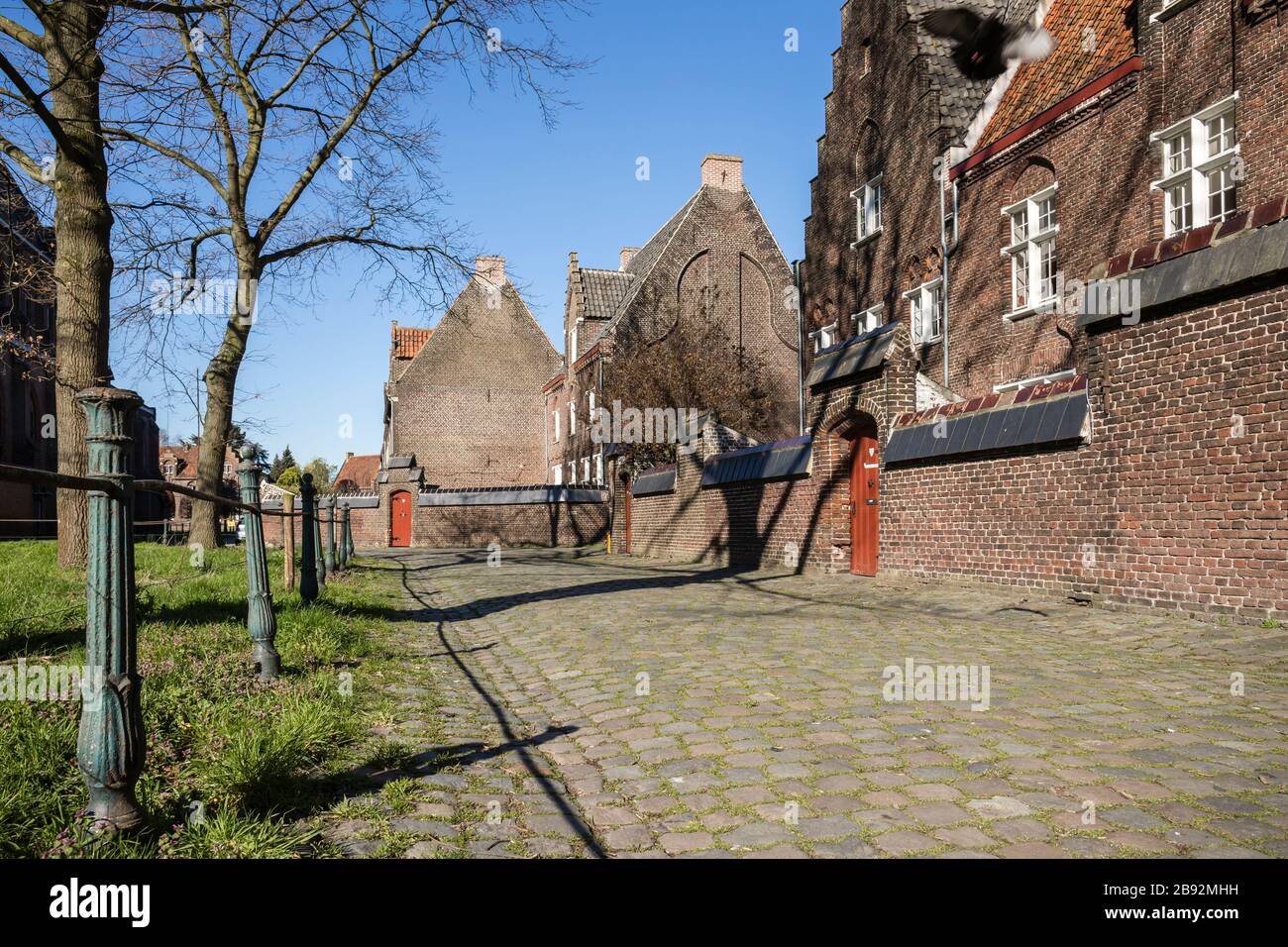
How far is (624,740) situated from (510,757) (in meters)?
0.61

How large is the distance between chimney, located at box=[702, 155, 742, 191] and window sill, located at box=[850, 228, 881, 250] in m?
15.0

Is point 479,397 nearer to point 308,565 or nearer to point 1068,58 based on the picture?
point 1068,58

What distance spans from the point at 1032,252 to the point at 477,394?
3261cm

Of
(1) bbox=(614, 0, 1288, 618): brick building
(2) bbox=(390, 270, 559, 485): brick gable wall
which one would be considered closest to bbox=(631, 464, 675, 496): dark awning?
(1) bbox=(614, 0, 1288, 618): brick building

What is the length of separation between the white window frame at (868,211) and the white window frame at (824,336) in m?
2.32

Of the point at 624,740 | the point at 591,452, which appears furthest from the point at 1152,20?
the point at 591,452

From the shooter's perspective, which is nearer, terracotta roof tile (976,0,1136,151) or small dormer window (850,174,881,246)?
terracotta roof tile (976,0,1136,151)

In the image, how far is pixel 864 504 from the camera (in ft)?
45.5

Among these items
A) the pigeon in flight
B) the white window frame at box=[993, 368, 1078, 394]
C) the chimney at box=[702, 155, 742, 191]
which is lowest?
the white window frame at box=[993, 368, 1078, 394]

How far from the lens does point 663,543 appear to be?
72.3ft

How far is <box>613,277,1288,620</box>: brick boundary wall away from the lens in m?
7.24

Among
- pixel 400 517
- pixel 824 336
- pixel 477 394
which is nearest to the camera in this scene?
pixel 824 336

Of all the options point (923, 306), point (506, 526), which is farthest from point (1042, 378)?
point (506, 526)

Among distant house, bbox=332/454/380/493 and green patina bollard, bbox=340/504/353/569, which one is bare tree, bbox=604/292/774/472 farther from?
distant house, bbox=332/454/380/493
